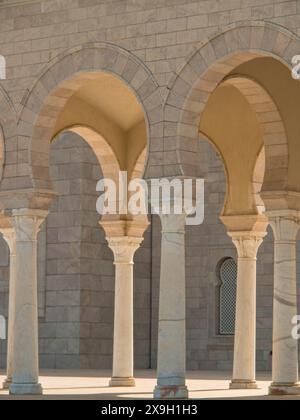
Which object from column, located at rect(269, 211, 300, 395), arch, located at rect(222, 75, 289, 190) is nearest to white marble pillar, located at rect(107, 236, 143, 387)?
arch, located at rect(222, 75, 289, 190)

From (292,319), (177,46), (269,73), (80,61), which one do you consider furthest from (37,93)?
(292,319)

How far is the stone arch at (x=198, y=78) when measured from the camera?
57.3 feet

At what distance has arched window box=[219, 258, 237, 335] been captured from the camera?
Result: 32.2 meters

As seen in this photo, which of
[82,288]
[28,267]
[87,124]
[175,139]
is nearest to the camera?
[175,139]

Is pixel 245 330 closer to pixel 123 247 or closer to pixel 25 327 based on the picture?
pixel 123 247

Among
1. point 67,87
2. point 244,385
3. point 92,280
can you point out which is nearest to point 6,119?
point 67,87

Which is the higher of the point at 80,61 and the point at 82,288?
the point at 80,61

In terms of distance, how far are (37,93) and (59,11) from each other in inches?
55.5

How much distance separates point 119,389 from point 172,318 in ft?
15.5

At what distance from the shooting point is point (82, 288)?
32719 millimetres

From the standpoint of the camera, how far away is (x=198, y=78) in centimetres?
1803

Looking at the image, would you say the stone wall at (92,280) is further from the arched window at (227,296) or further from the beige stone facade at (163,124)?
the beige stone facade at (163,124)

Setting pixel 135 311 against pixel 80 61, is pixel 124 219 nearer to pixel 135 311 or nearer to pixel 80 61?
pixel 80 61

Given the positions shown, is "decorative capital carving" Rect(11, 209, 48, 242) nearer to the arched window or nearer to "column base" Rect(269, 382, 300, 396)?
"column base" Rect(269, 382, 300, 396)
